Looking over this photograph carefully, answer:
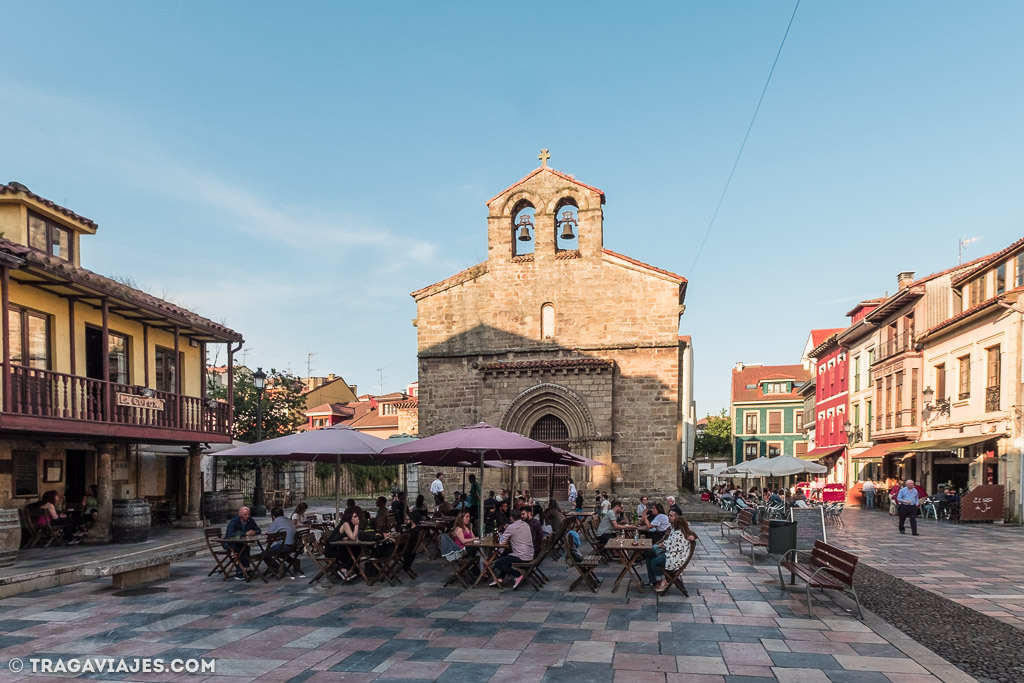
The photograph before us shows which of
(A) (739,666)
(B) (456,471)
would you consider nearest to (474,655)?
(A) (739,666)

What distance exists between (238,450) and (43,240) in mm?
8915

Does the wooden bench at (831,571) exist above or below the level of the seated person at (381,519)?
above

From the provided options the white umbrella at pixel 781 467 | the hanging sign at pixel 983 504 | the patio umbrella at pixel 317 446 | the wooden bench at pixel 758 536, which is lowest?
the hanging sign at pixel 983 504

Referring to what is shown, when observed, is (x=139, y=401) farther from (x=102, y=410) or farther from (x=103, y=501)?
(x=103, y=501)

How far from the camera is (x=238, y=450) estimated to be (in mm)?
11602

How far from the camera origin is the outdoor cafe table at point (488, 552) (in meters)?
9.94

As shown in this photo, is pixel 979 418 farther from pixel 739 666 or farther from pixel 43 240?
pixel 43 240

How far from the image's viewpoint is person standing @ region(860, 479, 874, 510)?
95.5 feet

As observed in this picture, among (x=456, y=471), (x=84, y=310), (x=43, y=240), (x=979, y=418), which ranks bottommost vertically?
(x=456, y=471)

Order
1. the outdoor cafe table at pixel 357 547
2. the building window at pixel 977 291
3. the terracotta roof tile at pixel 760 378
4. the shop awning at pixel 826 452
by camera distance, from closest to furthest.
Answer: the outdoor cafe table at pixel 357 547 → the building window at pixel 977 291 → the shop awning at pixel 826 452 → the terracotta roof tile at pixel 760 378

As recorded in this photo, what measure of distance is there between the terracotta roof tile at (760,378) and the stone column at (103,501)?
5262 cm

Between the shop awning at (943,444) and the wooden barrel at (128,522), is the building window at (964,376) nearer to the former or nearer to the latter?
the shop awning at (943,444)

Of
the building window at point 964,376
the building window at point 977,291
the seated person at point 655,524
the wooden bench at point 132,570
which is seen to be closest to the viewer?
the wooden bench at point 132,570

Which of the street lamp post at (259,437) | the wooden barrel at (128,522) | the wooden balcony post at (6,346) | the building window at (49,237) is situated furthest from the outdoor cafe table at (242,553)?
the building window at (49,237)
